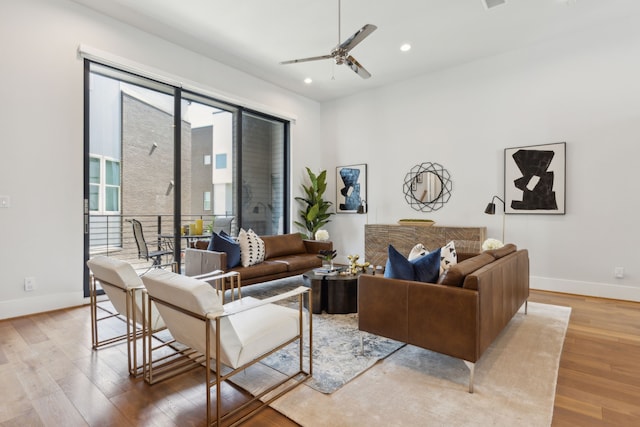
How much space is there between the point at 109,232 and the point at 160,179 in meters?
0.98

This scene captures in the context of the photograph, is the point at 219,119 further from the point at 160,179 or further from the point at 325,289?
the point at 325,289

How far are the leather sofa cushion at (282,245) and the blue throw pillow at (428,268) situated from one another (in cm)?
288

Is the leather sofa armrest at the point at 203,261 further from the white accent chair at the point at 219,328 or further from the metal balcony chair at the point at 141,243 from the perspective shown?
the white accent chair at the point at 219,328

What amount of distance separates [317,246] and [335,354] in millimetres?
2887

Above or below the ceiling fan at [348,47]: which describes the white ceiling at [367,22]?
above

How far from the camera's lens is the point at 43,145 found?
358cm

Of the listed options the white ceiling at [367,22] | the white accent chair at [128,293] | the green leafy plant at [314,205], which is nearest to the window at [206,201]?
the green leafy plant at [314,205]

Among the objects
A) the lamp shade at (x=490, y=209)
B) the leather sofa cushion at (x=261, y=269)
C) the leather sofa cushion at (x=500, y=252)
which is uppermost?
the lamp shade at (x=490, y=209)

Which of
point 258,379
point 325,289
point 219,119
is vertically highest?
point 219,119

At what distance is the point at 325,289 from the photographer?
3.56 meters

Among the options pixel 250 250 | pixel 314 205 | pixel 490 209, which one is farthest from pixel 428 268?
pixel 314 205

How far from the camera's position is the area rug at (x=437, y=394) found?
5.78 feet

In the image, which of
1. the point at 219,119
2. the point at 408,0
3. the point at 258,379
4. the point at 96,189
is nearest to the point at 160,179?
the point at 96,189

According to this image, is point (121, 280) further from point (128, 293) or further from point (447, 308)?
point (447, 308)
